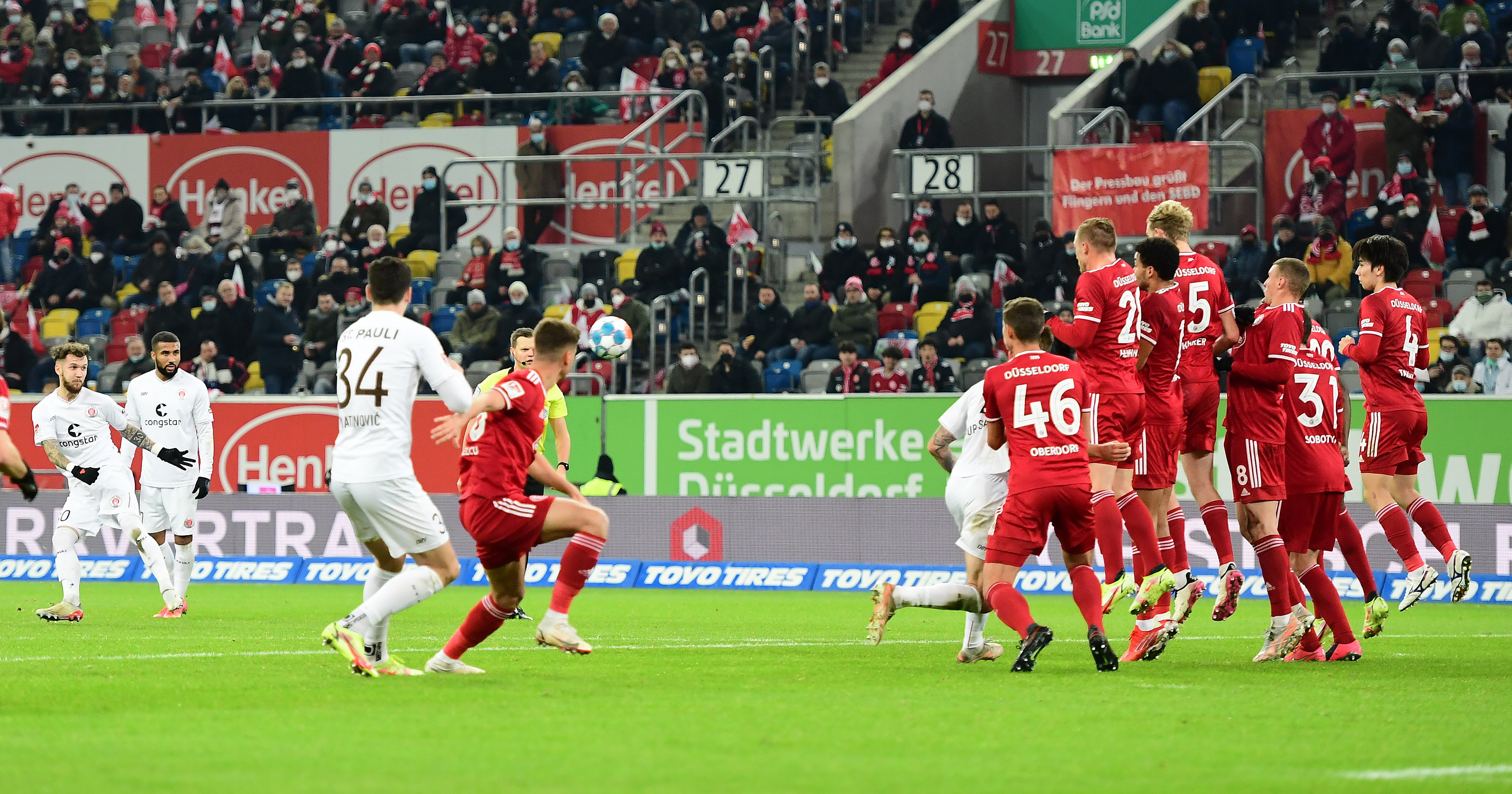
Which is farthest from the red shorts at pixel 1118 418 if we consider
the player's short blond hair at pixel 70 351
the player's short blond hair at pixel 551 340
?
the player's short blond hair at pixel 70 351

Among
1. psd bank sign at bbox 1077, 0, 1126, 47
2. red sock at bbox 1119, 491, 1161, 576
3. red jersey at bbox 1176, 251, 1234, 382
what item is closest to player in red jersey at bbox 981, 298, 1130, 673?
red sock at bbox 1119, 491, 1161, 576

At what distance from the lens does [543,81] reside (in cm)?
2986

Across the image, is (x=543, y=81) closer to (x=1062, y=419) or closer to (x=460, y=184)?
(x=460, y=184)

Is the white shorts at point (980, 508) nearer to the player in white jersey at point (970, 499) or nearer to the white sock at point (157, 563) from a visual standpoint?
the player in white jersey at point (970, 499)

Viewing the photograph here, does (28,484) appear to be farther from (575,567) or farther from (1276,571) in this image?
(1276,571)

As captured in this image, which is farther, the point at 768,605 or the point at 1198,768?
the point at 768,605

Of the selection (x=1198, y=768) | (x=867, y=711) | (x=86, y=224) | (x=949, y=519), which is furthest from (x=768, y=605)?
(x=86, y=224)

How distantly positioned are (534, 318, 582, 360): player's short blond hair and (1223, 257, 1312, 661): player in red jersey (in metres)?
4.24

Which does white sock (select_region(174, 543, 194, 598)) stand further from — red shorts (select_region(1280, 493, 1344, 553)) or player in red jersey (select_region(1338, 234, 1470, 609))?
player in red jersey (select_region(1338, 234, 1470, 609))

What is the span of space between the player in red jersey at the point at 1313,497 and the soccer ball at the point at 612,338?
204 inches

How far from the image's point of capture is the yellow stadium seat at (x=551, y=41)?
30781 millimetres

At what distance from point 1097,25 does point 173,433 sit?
19.1 metres

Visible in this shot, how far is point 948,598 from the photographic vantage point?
1048cm

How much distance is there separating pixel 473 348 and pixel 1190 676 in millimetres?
16026
